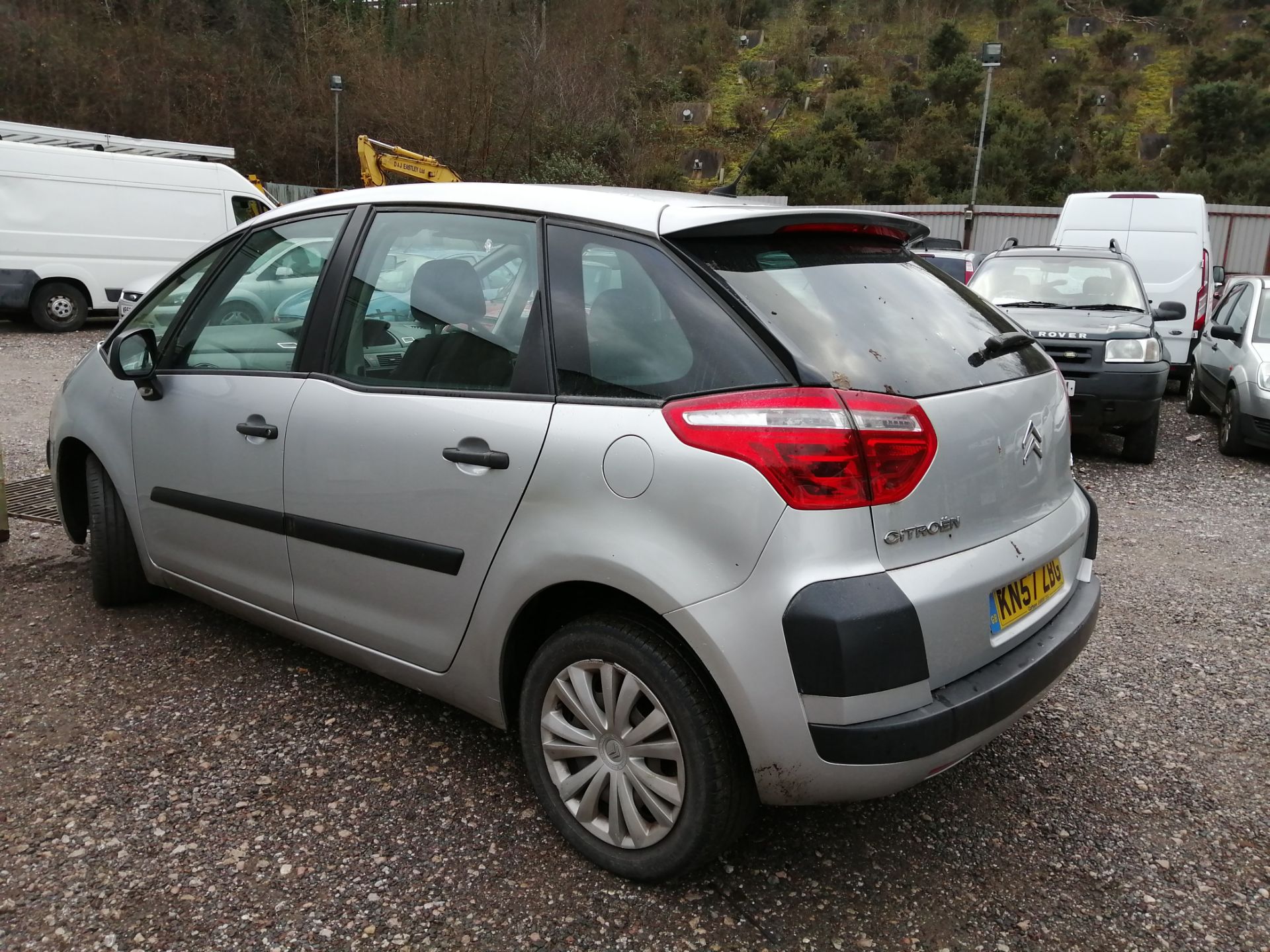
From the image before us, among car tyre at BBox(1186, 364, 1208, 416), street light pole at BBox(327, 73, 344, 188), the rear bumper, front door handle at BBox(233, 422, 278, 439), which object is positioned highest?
street light pole at BBox(327, 73, 344, 188)

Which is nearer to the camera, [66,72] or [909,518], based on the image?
[909,518]

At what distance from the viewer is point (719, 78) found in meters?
43.6

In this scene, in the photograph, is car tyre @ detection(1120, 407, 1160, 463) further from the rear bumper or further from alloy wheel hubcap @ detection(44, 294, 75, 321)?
alloy wheel hubcap @ detection(44, 294, 75, 321)

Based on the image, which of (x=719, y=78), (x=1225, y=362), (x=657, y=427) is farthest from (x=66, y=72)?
(x=657, y=427)

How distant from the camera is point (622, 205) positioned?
253 cm

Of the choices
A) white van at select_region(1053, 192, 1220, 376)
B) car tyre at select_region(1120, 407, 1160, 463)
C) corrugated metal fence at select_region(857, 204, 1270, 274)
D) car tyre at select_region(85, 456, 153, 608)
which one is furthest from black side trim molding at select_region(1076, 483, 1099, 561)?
corrugated metal fence at select_region(857, 204, 1270, 274)

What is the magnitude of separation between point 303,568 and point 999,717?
2.04 metres

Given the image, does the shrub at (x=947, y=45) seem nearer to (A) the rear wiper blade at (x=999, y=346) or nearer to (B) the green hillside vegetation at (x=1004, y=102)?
(B) the green hillside vegetation at (x=1004, y=102)

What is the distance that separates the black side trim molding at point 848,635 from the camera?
2.01 m

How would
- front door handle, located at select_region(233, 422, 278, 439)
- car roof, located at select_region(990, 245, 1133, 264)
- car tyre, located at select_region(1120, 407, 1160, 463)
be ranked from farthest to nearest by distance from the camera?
car roof, located at select_region(990, 245, 1133, 264) → car tyre, located at select_region(1120, 407, 1160, 463) → front door handle, located at select_region(233, 422, 278, 439)

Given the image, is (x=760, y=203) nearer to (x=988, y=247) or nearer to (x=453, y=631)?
(x=453, y=631)

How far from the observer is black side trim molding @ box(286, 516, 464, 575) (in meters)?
2.62

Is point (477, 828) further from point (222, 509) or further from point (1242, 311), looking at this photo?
point (1242, 311)

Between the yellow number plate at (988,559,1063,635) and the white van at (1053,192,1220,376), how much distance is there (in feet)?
33.4
